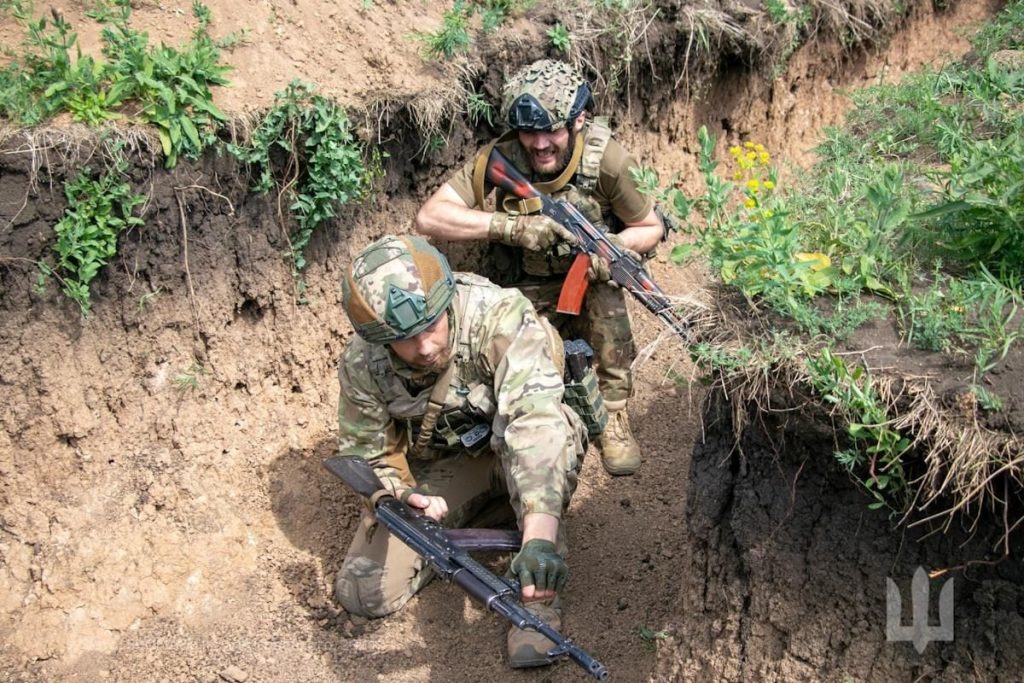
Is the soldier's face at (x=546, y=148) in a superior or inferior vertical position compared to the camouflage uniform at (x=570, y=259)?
superior

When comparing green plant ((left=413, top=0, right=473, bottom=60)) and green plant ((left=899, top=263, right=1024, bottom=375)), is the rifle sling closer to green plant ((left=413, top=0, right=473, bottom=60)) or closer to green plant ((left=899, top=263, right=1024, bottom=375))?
green plant ((left=899, top=263, right=1024, bottom=375))

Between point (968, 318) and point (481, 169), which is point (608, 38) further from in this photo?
point (968, 318)

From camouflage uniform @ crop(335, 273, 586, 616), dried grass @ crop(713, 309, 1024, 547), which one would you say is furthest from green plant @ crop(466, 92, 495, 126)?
dried grass @ crop(713, 309, 1024, 547)

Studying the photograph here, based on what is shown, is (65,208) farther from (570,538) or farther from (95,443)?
(570,538)

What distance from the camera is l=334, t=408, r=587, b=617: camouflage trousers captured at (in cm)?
512

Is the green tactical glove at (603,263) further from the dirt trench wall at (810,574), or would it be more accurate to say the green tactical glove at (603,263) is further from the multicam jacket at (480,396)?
the dirt trench wall at (810,574)

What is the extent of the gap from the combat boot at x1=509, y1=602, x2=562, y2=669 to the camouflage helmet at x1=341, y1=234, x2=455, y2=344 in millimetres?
1324

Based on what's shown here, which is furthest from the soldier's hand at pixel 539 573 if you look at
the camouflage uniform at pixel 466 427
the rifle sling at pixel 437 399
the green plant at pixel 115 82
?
the green plant at pixel 115 82

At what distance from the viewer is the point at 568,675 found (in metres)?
4.70

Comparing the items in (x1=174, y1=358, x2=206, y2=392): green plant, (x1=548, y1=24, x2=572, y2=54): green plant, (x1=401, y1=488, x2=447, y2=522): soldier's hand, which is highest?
(x1=548, y1=24, x2=572, y2=54): green plant

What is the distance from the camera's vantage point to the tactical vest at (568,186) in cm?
595

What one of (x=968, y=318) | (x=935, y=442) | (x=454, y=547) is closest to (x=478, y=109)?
(x=454, y=547)

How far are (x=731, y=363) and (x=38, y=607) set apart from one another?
3.45 metres

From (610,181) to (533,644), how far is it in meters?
2.49
